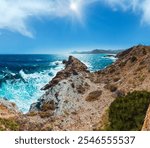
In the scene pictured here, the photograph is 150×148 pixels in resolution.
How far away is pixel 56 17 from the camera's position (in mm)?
17000

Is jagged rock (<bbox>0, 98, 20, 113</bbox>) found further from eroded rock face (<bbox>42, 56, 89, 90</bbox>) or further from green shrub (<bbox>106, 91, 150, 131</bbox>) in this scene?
green shrub (<bbox>106, 91, 150, 131</bbox>)

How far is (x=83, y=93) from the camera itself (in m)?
31.3

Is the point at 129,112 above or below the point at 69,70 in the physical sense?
below

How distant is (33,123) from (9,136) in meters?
14.8

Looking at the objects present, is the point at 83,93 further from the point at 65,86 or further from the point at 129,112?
the point at 129,112

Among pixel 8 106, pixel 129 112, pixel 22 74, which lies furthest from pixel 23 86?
pixel 129 112

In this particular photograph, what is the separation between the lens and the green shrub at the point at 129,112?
19944mm

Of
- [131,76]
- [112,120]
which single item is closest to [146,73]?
[131,76]

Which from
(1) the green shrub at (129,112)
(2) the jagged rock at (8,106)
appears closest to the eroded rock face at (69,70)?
(2) the jagged rock at (8,106)

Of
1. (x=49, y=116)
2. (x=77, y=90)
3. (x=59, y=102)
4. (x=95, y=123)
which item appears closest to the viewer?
(x=95, y=123)

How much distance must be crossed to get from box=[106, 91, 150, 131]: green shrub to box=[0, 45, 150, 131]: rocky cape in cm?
156

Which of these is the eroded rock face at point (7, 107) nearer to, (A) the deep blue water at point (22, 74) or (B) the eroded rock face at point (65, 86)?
(A) the deep blue water at point (22, 74)

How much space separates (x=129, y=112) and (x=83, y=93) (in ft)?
35.1

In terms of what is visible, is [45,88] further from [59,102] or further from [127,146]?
[127,146]
